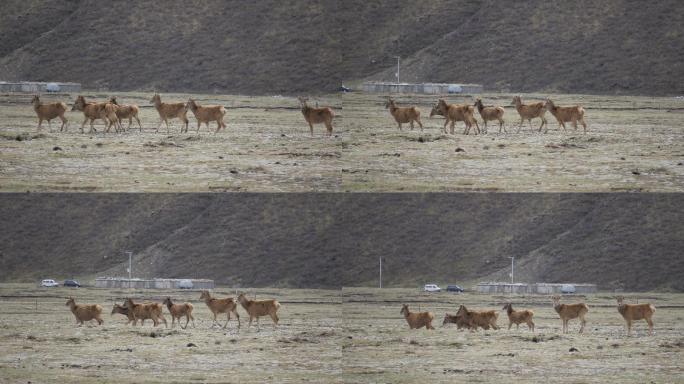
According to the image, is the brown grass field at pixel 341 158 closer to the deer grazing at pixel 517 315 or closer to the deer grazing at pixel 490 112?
the deer grazing at pixel 490 112

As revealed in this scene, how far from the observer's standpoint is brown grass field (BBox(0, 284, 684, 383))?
52.7 ft

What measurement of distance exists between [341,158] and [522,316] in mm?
2333

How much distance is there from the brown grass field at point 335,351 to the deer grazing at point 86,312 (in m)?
0.11

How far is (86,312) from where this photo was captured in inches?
685

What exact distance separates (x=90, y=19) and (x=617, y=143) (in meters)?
6.26

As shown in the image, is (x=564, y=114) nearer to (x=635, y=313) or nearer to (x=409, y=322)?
(x=635, y=313)

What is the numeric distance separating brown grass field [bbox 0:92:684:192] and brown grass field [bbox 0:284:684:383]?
4.77 ft

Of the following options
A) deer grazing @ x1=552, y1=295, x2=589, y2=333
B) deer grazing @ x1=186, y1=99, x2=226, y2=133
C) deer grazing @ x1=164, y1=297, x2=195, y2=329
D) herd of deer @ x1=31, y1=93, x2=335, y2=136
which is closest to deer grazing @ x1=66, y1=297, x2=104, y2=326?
deer grazing @ x1=164, y1=297, x2=195, y2=329

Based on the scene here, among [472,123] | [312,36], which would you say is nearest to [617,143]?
[472,123]

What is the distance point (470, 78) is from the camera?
63.6ft

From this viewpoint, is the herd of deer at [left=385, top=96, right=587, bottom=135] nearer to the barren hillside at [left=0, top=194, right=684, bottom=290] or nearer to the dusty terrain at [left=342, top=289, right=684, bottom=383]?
the dusty terrain at [left=342, top=289, right=684, bottom=383]

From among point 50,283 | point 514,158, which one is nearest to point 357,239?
point 50,283

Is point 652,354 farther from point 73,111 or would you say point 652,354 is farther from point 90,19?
point 90,19

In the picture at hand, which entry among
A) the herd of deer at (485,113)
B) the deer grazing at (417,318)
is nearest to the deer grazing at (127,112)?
the herd of deer at (485,113)
